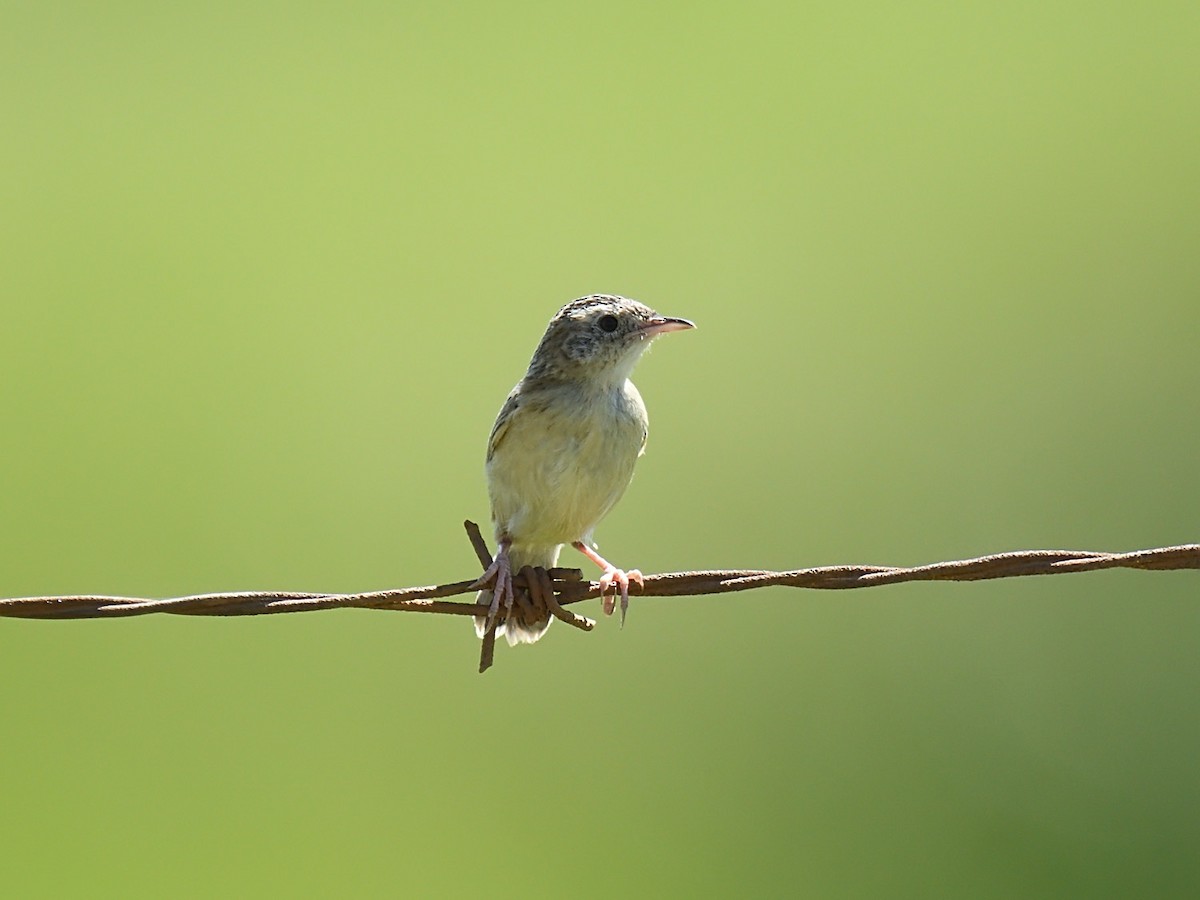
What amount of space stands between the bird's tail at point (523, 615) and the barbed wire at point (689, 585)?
1.40ft

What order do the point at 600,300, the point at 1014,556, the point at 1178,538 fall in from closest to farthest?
1. the point at 1014,556
2. the point at 600,300
3. the point at 1178,538

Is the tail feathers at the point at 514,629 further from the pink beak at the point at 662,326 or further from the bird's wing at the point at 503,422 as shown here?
the pink beak at the point at 662,326

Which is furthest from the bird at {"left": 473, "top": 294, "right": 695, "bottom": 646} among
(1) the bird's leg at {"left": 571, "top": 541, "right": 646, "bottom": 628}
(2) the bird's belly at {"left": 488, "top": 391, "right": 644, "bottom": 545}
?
(1) the bird's leg at {"left": 571, "top": 541, "right": 646, "bottom": 628}

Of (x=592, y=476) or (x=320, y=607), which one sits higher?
(x=592, y=476)

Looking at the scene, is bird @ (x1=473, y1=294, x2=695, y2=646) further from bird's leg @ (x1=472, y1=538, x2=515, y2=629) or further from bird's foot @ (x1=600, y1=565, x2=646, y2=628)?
bird's leg @ (x1=472, y1=538, x2=515, y2=629)

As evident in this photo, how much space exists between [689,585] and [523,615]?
875 mm

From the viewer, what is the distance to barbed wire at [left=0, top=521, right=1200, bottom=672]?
12.0 feet

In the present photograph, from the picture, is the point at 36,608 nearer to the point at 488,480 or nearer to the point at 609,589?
the point at 609,589

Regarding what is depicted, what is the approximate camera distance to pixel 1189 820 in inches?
492

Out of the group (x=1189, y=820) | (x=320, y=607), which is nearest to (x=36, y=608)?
(x=320, y=607)

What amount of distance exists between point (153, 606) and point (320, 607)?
0.49 metres

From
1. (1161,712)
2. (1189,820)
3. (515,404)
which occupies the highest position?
(515,404)

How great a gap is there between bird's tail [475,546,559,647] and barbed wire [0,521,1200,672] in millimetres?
425

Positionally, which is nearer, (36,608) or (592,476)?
(36,608)
